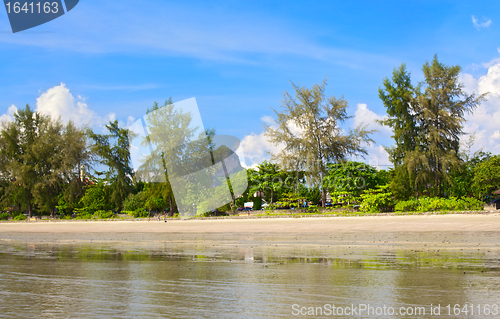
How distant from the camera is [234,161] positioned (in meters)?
34.9

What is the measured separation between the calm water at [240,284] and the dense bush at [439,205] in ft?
50.5

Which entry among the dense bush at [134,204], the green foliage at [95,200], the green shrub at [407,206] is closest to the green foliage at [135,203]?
the dense bush at [134,204]

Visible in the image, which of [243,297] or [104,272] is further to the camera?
[104,272]

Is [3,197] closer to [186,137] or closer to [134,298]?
[186,137]

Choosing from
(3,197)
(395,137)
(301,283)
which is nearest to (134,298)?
(301,283)

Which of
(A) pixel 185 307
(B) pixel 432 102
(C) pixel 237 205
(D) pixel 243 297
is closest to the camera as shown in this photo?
(A) pixel 185 307

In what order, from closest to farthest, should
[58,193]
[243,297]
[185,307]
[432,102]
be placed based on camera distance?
[185,307]
[243,297]
[432,102]
[58,193]

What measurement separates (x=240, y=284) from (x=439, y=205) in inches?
795

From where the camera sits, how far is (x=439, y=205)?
22.3 m

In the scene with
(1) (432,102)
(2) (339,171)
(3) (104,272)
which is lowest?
(3) (104,272)

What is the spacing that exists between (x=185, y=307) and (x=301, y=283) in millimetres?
1959

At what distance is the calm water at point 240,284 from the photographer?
14.8 feet

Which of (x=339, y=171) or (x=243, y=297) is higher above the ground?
(x=339, y=171)

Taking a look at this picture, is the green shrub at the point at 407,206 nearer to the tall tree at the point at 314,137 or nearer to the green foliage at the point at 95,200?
the tall tree at the point at 314,137
